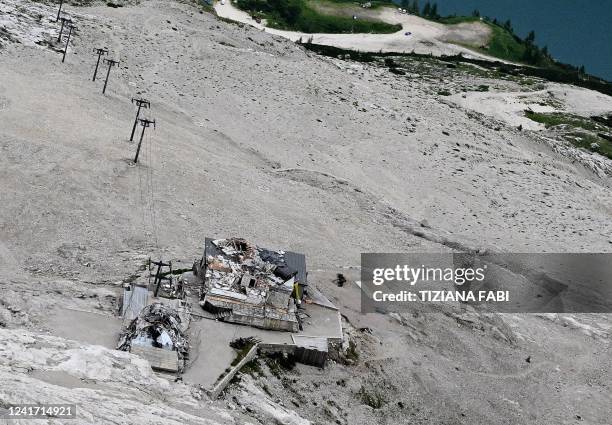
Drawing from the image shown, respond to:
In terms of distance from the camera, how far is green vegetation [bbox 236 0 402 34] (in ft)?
510

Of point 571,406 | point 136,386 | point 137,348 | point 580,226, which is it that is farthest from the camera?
point 580,226

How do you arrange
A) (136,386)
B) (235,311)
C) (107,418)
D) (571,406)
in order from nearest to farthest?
(107,418)
(136,386)
(235,311)
(571,406)

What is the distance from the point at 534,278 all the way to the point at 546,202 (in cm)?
1610

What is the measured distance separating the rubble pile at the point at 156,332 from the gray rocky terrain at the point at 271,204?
1.45m

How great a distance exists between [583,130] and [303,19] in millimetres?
79624

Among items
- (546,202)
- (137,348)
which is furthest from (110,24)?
(137,348)

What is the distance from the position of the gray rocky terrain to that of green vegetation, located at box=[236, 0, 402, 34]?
195 ft

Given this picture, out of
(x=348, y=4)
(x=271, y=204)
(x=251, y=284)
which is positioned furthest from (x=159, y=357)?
(x=348, y=4)

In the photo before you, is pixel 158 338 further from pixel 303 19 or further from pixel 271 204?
pixel 303 19

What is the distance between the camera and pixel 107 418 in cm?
2375

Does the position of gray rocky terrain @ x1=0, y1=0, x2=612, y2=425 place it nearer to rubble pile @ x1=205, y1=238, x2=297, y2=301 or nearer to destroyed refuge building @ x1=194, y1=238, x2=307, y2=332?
destroyed refuge building @ x1=194, y1=238, x2=307, y2=332

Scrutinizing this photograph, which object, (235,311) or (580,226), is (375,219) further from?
(235,311)

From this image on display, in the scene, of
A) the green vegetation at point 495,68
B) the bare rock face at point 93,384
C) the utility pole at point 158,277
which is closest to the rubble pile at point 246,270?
the utility pole at point 158,277

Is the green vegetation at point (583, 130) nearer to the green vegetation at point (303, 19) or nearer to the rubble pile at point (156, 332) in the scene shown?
the green vegetation at point (303, 19)
